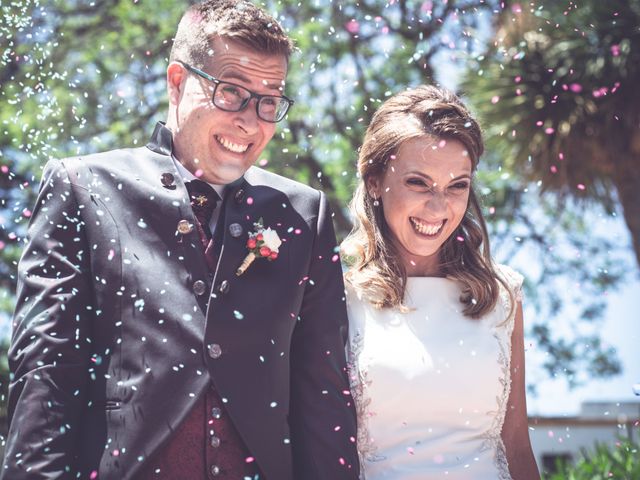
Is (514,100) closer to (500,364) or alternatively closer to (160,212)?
(500,364)

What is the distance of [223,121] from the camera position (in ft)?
9.93

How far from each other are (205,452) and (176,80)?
129 cm

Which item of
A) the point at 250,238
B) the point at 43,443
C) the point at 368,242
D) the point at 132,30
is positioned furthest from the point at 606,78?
the point at 43,443

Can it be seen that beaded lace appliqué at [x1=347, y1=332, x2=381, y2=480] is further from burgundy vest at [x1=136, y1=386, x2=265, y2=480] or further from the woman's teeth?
burgundy vest at [x1=136, y1=386, x2=265, y2=480]

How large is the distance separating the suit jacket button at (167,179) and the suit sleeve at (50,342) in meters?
0.29

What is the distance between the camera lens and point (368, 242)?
13.1ft

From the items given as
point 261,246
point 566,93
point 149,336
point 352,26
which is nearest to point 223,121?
point 261,246

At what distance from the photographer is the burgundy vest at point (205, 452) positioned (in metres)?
2.70

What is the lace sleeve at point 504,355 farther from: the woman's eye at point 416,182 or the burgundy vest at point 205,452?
the burgundy vest at point 205,452

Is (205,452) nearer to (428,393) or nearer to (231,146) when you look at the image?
(231,146)

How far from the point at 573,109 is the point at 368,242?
7925mm

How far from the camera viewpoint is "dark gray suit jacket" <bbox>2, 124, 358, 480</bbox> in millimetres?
2682

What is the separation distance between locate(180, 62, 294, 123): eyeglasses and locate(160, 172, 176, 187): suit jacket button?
0.92ft

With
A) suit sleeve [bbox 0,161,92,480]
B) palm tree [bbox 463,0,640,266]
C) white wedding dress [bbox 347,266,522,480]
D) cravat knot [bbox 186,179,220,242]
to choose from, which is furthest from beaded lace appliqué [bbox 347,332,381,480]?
palm tree [bbox 463,0,640,266]
